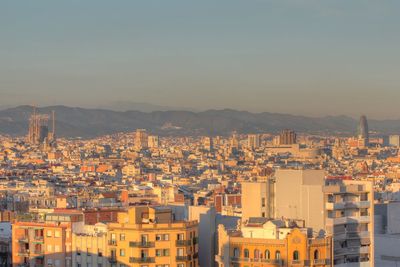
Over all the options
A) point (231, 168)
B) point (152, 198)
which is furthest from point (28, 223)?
point (231, 168)

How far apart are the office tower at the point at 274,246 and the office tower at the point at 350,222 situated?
7.38 ft

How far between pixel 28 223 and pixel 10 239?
13.8 feet

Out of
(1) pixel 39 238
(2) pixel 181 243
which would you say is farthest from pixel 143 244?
(1) pixel 39 238

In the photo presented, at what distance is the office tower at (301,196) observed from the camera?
40.9 meters

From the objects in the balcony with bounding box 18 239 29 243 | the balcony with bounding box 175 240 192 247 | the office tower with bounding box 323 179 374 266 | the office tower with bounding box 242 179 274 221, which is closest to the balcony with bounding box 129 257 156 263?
the balcony with bounding box 175 240 192 247

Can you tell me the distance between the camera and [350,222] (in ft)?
136

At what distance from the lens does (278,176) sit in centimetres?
4250

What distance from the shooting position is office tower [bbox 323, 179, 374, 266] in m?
40.7

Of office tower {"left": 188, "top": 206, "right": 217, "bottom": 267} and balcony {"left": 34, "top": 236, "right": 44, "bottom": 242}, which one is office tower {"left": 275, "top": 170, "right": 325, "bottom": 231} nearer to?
office tower {"left": 188, "top": 206, "right": 217, "bottom": 267}

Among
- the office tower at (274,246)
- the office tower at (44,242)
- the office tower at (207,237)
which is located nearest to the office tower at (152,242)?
the office tower at (207,237)

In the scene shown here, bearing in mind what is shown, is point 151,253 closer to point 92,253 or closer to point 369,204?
point 92,253

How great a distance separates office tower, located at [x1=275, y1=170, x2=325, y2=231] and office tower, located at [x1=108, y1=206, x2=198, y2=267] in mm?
3302

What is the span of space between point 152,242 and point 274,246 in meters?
4.57

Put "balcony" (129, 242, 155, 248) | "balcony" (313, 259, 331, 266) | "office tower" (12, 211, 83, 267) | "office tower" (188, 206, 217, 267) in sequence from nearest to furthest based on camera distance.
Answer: "balcony" (313, 259, 331, 266), "balcony" (129, 242, 155, 248), "office tower" (188, 206, 217, 267), "office tower" (12, 211, 83, 267)
